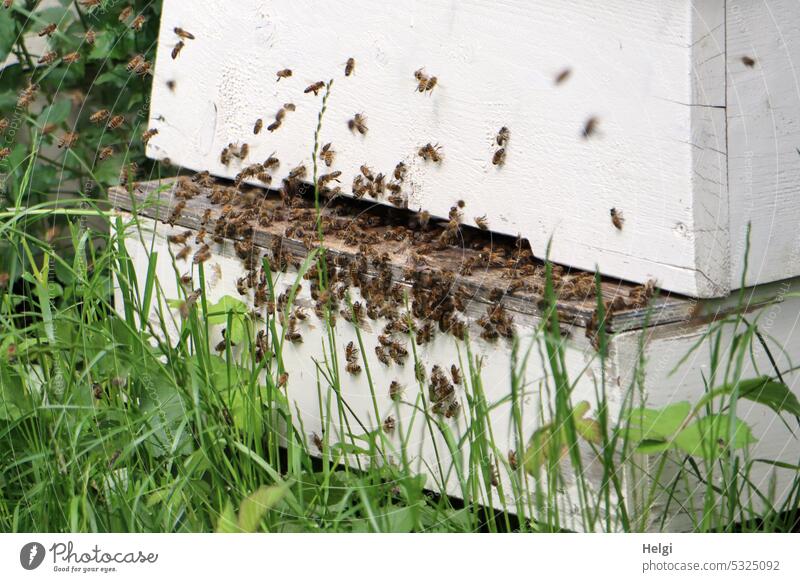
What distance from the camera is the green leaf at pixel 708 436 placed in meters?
1.54

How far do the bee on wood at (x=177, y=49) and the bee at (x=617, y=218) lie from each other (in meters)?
1.15

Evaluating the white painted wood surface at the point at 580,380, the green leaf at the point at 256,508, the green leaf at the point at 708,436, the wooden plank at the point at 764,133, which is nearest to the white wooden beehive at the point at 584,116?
the wooden plank at the point at 764,133

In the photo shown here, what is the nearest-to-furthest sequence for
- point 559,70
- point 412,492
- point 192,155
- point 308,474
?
point 412,492 → point 559,70 → point 308,474 → point 192,155

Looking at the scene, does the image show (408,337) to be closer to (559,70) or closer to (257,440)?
(257,440)

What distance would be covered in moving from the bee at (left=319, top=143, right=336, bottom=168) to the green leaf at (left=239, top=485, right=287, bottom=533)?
80cm

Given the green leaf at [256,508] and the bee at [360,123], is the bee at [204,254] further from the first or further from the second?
the green leaf at [256,508]

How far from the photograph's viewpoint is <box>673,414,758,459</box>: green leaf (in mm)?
1538

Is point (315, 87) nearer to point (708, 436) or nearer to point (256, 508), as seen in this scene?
point (256, 508)

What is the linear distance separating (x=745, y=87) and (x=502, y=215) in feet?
1.62

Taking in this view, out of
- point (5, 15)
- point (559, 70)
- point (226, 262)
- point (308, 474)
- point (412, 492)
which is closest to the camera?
point (412, 492)

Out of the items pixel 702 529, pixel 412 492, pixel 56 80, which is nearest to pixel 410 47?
pixel 412 492

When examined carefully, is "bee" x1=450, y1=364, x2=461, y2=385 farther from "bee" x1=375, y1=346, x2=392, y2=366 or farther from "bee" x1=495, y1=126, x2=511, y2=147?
"bee" x1=495, y1=126, x2=511, y2=147

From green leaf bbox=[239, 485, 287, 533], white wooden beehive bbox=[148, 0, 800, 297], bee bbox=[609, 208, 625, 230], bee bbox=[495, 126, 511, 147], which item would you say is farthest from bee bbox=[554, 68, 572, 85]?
green leaf bbox=[239, 485, 287, 533]
